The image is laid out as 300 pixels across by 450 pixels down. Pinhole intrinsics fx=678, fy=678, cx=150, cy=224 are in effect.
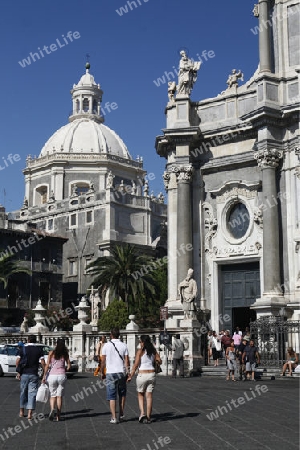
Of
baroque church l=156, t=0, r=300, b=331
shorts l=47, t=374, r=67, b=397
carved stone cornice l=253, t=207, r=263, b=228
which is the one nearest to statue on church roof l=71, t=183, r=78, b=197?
baroque church l=156, t=0, r=300, b=331

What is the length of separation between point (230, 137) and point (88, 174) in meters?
47.4

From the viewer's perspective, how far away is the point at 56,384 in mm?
12664

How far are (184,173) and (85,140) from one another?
49.6m

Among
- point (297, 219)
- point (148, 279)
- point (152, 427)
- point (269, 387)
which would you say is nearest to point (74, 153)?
point (148, 279)

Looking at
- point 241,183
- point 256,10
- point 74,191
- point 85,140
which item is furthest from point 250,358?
point 85,140

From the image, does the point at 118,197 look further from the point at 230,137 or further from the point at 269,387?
the point at 269,387

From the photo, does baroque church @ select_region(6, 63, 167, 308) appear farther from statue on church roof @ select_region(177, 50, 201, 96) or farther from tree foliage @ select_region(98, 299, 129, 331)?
statue on church roof @ select_region(177, 50, 201, 96)

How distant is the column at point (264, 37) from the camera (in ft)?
99.5

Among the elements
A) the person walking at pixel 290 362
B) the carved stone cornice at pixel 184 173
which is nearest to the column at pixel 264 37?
the carved stone cornice at pixel 184 173

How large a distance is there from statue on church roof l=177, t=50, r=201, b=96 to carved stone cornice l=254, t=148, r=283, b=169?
5.50 meters

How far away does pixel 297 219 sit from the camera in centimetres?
2900

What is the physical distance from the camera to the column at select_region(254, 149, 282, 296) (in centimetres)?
2866

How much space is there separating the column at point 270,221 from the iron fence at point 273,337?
2203mm

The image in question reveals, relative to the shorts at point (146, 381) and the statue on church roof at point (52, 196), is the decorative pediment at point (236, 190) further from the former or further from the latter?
the statue on church roof at point (52, 196)
